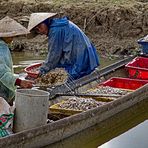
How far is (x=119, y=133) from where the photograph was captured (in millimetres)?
7715

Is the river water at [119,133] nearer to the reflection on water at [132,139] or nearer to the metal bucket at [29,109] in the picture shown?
the reflection on water at [132,139]

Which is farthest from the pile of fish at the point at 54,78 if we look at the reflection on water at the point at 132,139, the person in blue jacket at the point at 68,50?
the reflection on water at the point at 132,139

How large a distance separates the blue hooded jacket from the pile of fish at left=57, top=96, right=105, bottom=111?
94 centimetres

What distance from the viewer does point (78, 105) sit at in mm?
7117

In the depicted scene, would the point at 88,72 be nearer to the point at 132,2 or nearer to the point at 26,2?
the point at 132,2

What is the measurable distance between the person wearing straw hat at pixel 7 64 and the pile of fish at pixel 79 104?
1.37 m

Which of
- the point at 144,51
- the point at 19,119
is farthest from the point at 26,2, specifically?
the point at 19,119

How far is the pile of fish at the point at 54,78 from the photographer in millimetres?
8117

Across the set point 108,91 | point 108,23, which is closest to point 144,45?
point 108,91

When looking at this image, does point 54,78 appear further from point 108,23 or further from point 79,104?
point 108,23

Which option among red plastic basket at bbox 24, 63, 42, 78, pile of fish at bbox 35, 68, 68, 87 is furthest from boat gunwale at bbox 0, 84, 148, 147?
red plastic basket at bbox 24, 63, 42, 78

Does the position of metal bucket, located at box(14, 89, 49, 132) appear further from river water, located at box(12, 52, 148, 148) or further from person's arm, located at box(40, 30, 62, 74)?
person's arm, located at box(40, 30, 62, 74)

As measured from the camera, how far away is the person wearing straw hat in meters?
5.57

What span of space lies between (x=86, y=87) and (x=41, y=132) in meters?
3.09
